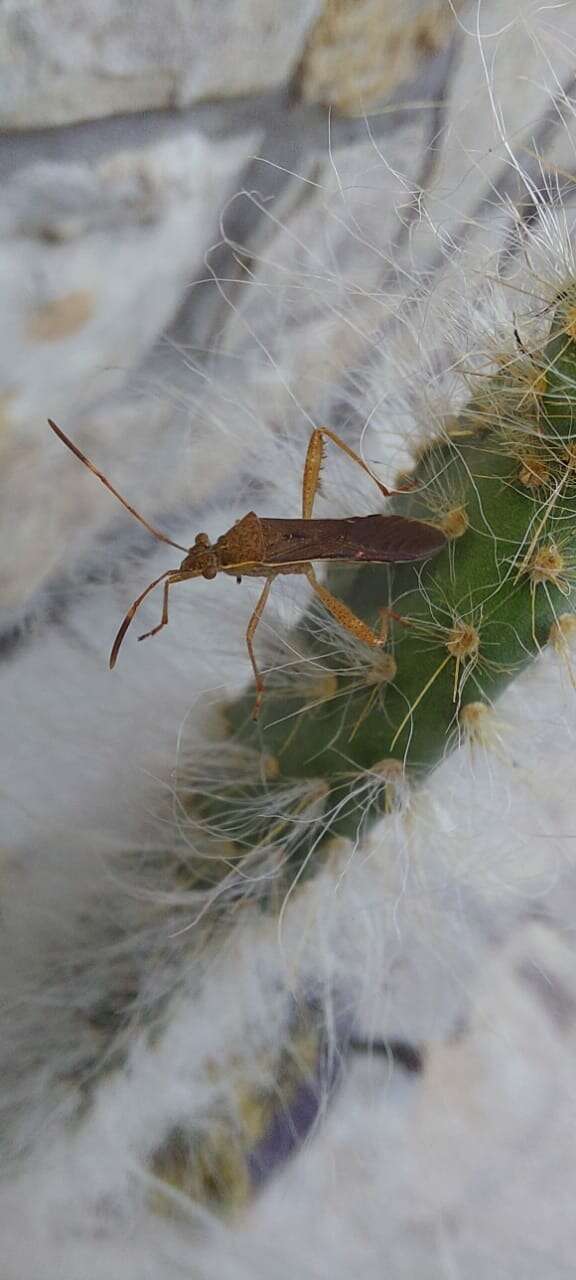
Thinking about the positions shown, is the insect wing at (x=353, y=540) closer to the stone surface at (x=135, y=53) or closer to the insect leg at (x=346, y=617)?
the insect leg at (x=346, y=617)

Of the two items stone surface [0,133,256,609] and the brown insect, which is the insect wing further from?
stone surface [0,133,256,609]

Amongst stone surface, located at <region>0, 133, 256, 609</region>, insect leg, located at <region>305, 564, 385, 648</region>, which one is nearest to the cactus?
insect leg, located at <region>305, 564, 385, 648</region>

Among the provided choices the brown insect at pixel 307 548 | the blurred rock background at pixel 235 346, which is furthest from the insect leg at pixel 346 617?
the blurred rock background at pixel 235 346

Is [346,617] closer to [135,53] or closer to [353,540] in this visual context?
[353,540]

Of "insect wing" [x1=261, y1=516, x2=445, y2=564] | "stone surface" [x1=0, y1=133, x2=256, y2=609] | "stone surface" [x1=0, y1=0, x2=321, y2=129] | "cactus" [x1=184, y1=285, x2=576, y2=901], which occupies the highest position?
"stone surface" [x1=0, y1=0, x2=321, y2=129]

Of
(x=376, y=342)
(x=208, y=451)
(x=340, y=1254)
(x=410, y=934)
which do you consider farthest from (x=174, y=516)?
(x=340, y=1254)

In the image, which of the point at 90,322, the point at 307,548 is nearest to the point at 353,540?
the point at 307,548
